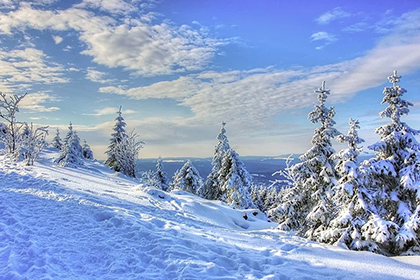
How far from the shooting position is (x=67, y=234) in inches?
286

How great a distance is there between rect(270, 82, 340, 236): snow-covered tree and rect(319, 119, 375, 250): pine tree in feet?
6.30

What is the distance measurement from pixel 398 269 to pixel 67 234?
8.37 metres

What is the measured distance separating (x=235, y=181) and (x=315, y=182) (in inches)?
591

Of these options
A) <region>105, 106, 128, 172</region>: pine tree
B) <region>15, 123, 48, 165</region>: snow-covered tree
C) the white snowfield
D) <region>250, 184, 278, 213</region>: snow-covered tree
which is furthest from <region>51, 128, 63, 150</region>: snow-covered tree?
the white snowfield

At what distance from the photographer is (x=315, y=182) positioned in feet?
43.6

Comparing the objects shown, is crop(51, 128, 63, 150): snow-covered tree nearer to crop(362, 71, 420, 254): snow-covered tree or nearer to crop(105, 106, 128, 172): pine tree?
crop(105, 106, 128, 172): pine tree

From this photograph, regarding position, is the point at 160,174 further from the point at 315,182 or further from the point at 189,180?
the point at 315,182

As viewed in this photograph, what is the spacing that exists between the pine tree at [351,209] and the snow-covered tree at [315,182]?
192cm

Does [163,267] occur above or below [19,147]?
below

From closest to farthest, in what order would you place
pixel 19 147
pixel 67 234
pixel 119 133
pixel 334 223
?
1. pixel 67 234
2. pixel 334 223
3. pixel 19 147
4. pixel 119 133

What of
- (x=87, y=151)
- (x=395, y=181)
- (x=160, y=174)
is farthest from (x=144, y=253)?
(x=87, y=151)

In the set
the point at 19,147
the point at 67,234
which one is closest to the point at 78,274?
the point at 67,234

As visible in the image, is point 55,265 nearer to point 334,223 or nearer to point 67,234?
point 67,234

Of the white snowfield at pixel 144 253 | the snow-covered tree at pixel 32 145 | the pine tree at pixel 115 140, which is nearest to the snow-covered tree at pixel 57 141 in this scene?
the pine tree at pixel 115 140
